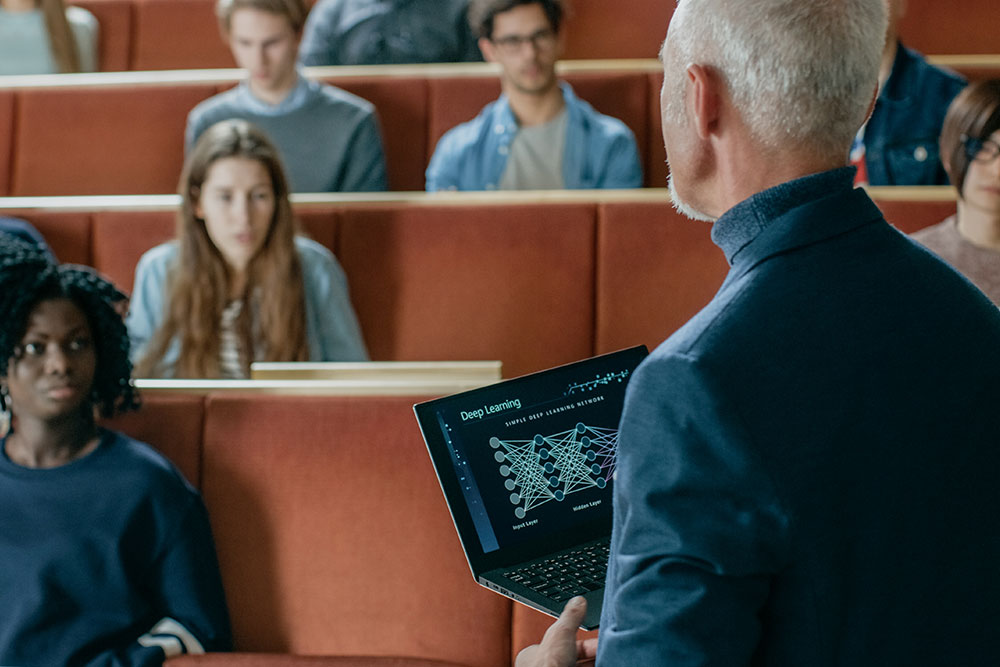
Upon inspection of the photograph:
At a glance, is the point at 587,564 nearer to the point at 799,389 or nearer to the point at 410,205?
the point at 799,389

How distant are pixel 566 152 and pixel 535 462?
70cm

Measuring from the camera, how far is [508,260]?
896 millimetres

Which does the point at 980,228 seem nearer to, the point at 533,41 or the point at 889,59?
the point at 889,59

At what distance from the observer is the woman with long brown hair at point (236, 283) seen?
88 centimetres

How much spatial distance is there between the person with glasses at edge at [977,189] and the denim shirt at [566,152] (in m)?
0.31

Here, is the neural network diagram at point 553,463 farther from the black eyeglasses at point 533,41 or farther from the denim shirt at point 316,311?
the black eyeglasses at point 533,41

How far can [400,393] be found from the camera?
1.92 feet

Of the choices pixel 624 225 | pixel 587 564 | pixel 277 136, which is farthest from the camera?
pixel 277 136

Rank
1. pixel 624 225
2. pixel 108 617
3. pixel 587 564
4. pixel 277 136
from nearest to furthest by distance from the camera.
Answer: pixel 587 564 < pixel 108 617 < pixel 624 225 < pixel 277 136

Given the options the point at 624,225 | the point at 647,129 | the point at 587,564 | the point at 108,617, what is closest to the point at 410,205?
the point at 624,225

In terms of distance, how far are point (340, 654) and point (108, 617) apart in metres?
0.12

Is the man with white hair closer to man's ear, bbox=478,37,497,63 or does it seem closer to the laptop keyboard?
the laptop keyboard

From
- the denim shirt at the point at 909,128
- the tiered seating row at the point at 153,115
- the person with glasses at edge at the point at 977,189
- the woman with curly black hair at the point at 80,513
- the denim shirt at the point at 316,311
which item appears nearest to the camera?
the woman with curly black hair at the point at 80,513

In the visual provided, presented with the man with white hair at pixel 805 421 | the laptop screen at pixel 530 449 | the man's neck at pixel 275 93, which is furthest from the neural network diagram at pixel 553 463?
the man's neck at pixel 275 93
